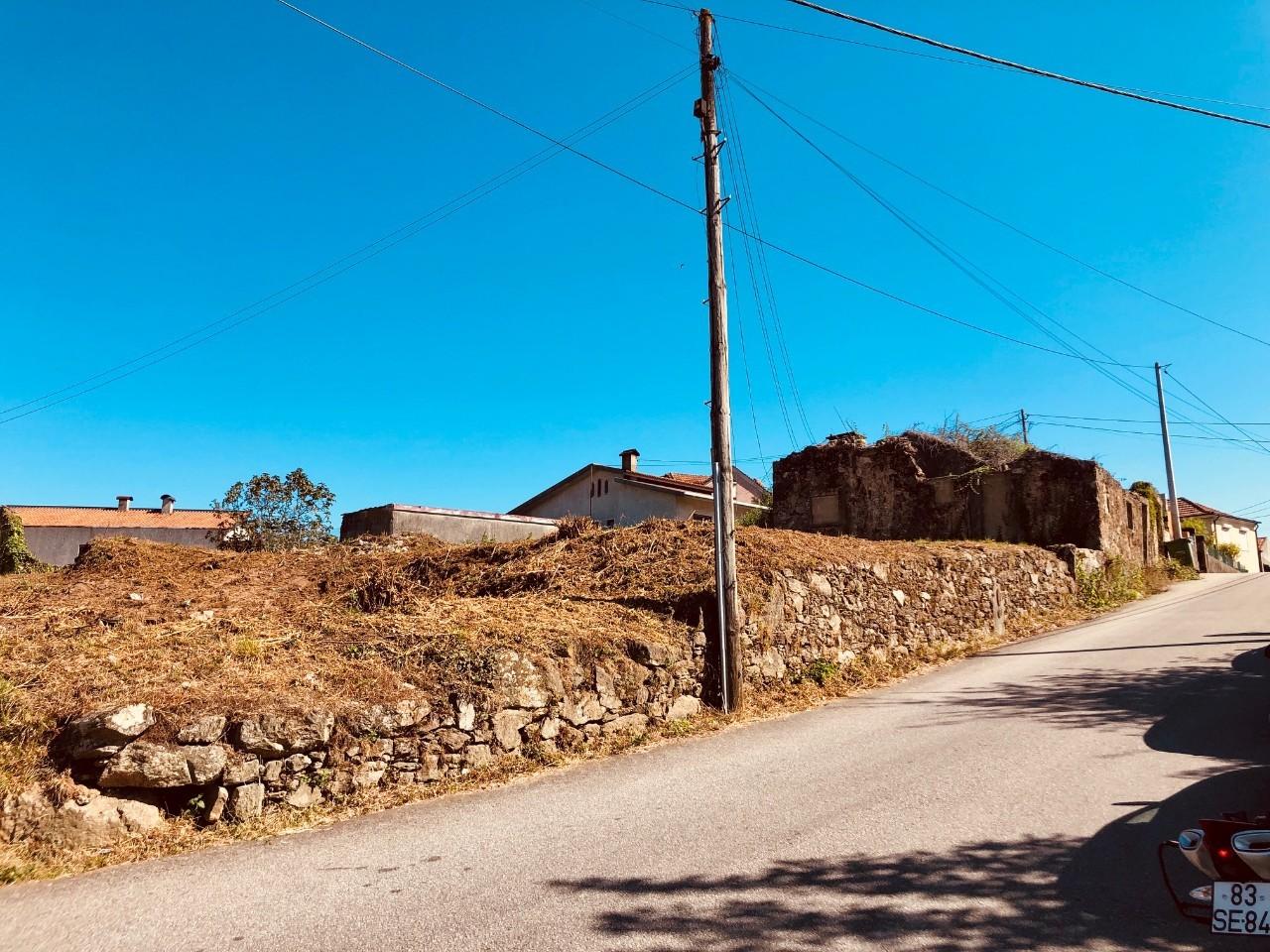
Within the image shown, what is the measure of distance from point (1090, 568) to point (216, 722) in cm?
2001

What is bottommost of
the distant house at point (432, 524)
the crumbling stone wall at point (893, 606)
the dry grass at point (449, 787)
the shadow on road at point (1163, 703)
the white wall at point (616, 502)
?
the dry grass at point (449, 787)

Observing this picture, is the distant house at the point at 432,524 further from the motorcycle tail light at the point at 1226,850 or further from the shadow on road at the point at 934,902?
the motorcycle tail light at the point at 1226,850

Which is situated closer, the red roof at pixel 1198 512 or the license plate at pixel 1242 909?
the license plate at pixel 1242 909

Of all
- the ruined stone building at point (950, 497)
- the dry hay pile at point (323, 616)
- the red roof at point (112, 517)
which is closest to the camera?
the dry hay pile at point (323, 616)

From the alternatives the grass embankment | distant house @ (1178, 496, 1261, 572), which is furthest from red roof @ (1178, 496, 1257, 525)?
the grass embankment

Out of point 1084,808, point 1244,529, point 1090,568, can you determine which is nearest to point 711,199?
point 1084,808

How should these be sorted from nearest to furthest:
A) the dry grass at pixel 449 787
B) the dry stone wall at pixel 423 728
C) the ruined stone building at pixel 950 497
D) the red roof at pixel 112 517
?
the dry grass at pixel 449 787, the dry stone wall at pixel 423 728, the ruined stone building at pixel 950 497, the red roof at pixel 112 517

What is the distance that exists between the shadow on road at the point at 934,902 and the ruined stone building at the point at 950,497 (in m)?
17.7

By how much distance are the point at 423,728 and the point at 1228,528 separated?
6198 centimetres

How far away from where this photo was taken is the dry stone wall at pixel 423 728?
518 centimetres

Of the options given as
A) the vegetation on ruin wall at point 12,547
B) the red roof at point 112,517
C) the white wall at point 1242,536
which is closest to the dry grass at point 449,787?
the vegetation on ruin wall at point 12,547

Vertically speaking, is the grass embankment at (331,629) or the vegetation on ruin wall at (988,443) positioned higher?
the vegetation on ruin wall at (988,443)

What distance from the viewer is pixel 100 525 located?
3856 centimetres

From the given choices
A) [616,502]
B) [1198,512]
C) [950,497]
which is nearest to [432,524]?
[616,502]
